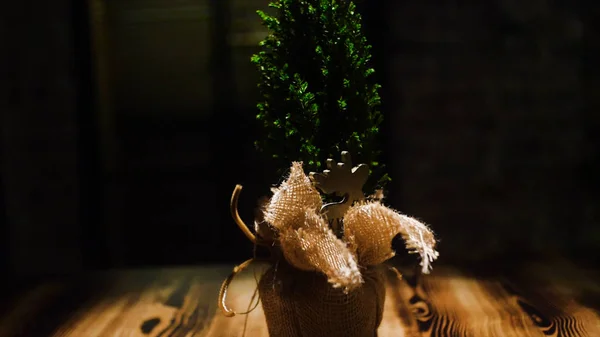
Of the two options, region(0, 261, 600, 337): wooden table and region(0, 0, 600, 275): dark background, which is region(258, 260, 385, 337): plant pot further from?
region(0, 0, 600, 275): dark background

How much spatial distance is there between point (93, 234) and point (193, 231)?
11.8 inches

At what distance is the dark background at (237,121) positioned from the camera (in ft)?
5.05

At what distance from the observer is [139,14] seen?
60.9 inches

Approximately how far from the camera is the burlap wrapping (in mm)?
826

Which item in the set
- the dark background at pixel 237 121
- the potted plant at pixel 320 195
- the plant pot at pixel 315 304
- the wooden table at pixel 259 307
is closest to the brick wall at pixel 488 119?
the dark background at pixel 237 121

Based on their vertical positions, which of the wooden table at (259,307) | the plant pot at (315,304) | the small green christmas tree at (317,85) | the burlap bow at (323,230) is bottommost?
the wooden table at (259,307)

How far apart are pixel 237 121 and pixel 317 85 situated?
Answer: 0.64 metres

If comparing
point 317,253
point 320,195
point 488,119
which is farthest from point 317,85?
point 488,119

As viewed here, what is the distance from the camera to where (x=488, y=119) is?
156 cm

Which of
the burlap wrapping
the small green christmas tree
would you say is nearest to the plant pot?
the burlap wrapping

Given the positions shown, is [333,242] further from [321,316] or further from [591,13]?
[591,13]

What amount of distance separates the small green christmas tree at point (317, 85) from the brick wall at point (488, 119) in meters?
0.60

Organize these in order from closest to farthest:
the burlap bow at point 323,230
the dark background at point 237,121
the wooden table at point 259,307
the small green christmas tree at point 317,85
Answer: the burlap bow at point 323,230
the small green christmas tree at point 317,85
the wooden table at point 259,307
the dark background at point 237,121

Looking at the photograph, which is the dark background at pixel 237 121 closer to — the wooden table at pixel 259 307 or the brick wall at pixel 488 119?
the brick wall at pixel 488 119
